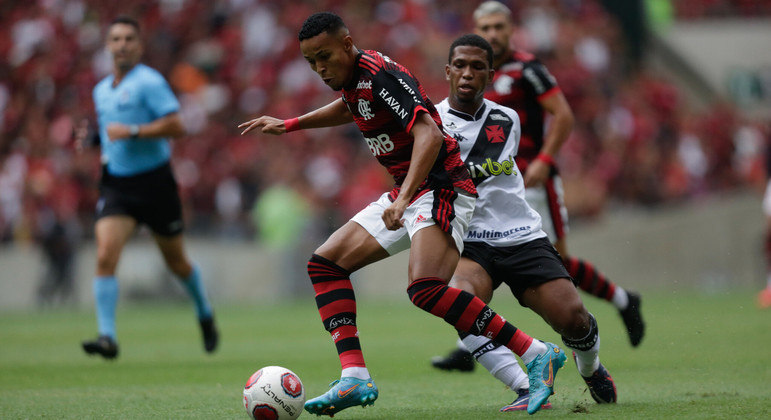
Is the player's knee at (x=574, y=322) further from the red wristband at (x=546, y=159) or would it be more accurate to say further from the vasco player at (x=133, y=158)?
the vasco player at (x=133, y=158)

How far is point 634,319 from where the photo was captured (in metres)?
7.31

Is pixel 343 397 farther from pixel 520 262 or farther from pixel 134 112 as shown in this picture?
pixel 134 112

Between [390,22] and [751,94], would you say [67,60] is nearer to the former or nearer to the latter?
[390,22]

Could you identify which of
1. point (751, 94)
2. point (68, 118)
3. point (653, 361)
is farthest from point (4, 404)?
point (751, 94)

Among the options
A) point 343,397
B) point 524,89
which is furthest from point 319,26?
point 524,89

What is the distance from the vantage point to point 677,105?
781 inches

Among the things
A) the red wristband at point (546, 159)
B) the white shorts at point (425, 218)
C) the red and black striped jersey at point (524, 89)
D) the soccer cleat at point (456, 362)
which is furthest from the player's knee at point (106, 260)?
the red wristband at point (546, 159)

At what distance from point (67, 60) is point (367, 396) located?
16.6 meters

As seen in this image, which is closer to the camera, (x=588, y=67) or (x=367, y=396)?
(x=367, y=396)

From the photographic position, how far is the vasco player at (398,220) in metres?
4.80

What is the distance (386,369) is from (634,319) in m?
1.86

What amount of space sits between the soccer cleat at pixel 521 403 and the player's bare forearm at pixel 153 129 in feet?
13.3

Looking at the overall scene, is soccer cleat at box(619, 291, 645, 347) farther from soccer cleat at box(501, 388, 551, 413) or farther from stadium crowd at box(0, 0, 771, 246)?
stadium crowd at box(0, 0, 771, 246)

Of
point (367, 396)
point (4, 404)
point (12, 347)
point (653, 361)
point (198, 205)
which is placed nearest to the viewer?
point (367, 396)
